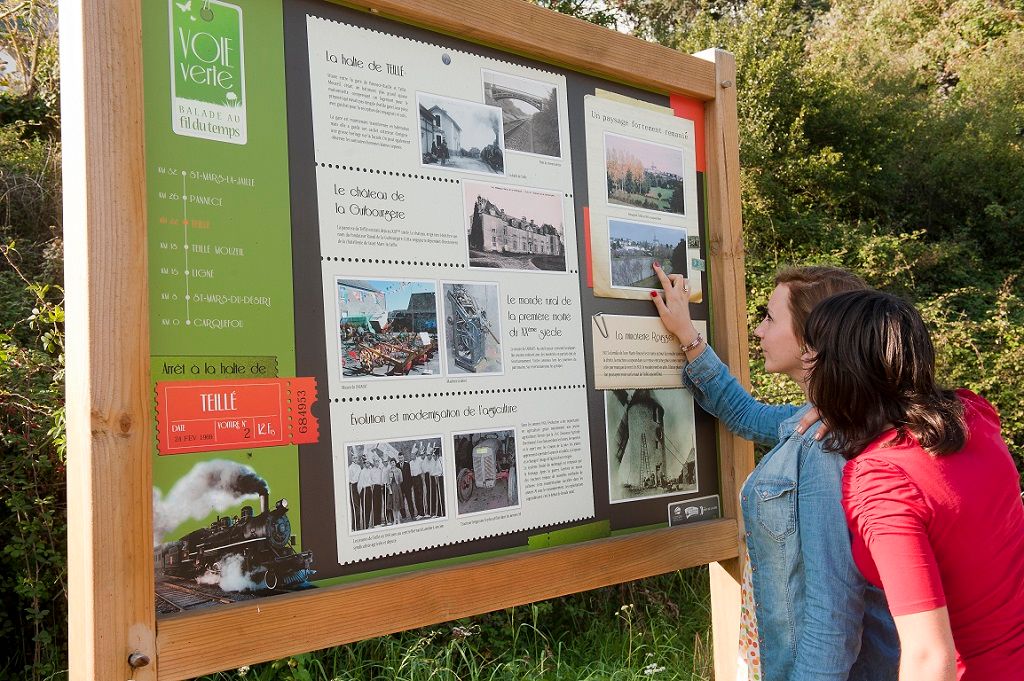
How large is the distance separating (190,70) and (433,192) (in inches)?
21.8

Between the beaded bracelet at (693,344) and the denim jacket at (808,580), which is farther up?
the beaded bracelet at (693,344)

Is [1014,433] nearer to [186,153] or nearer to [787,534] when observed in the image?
[787,534]

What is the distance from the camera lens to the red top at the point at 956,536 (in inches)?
56.8

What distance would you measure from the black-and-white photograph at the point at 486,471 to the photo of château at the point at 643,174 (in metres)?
0.75

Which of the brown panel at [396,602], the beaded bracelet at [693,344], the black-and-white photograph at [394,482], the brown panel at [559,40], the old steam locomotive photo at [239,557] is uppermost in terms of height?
the brown panel at [559,40]

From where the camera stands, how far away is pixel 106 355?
145 cm

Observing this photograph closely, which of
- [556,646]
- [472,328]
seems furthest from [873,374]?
[556,646]

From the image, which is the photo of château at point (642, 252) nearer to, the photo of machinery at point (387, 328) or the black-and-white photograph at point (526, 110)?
the black-and-white photograph at point (526, 110)

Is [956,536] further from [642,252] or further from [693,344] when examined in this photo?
[642,252]

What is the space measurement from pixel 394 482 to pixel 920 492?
0.99m

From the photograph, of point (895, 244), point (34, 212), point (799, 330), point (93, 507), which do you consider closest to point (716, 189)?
point (799, 330)

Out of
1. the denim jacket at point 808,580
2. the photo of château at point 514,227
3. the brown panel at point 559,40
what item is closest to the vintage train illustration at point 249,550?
the photo of château at point 514,227

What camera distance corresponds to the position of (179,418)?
1555mm

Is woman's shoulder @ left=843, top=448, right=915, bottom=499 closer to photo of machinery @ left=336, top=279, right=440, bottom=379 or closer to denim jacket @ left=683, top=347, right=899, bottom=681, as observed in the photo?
denim jacket @ left=683, top=347, right=899, bottom=681
